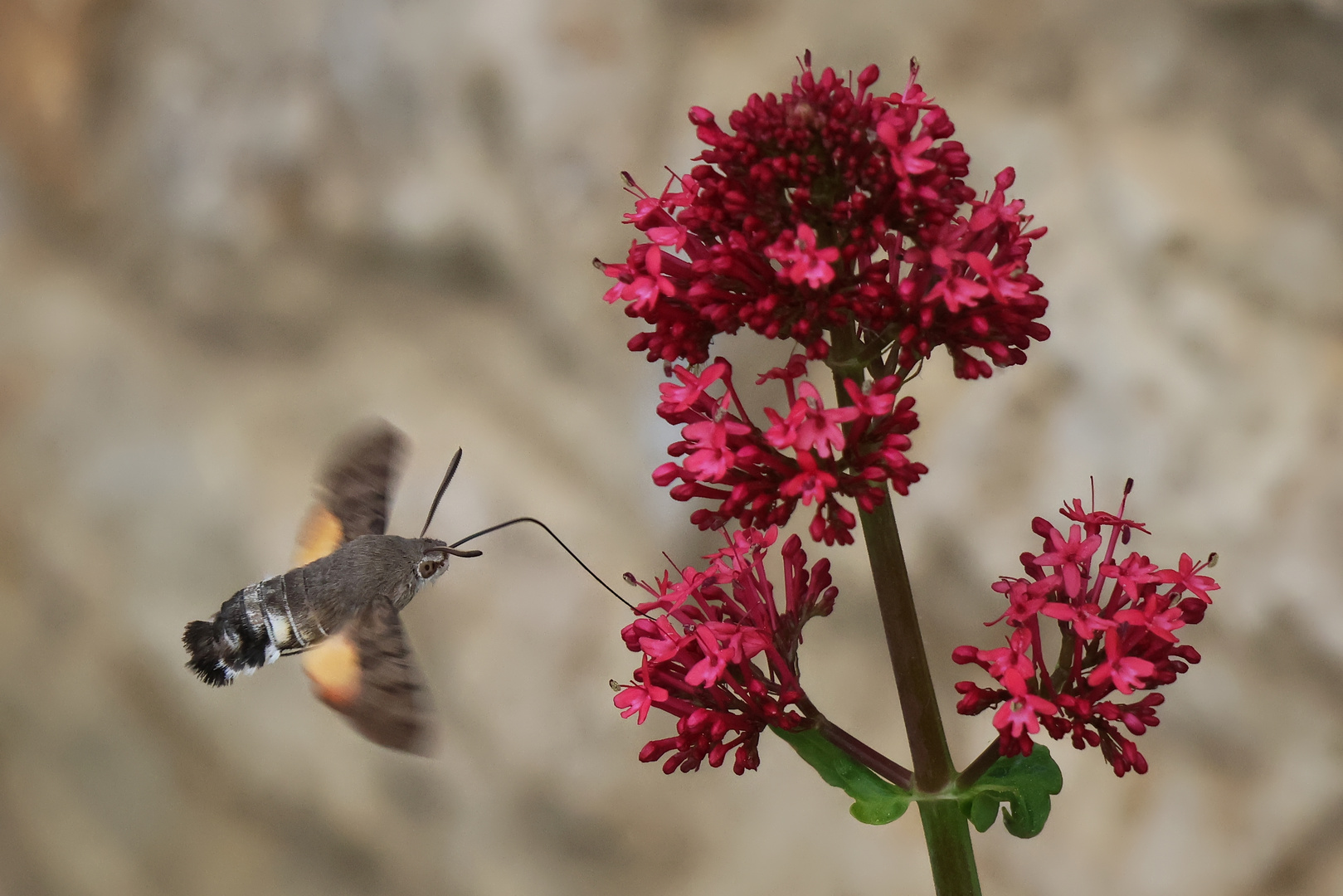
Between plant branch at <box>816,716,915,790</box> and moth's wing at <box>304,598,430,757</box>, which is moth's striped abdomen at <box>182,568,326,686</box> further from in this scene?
plant branch at <box>816,716,915,790</box>

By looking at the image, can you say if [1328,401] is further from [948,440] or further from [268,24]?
[268,24]

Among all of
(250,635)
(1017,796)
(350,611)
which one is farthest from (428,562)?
(1017,796)

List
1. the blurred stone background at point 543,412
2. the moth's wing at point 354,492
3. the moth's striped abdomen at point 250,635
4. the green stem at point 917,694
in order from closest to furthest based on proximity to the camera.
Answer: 1. the green stem at point 917,694
2. the moth's striped abdomen at point 250,635
3. the moth's wing at point 354,492
4. the blurred stone background at point 543,412

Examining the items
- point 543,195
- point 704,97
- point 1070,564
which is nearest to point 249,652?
point 1070,564

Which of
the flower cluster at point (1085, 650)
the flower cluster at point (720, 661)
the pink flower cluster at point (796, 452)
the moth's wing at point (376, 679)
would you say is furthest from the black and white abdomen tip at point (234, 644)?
the flower cluster at point (1085, 650)

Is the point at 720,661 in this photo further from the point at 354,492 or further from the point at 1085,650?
the point at 354,492

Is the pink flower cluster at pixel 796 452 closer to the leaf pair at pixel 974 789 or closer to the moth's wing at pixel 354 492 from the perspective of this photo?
the leaf pair at pixel 974 789
